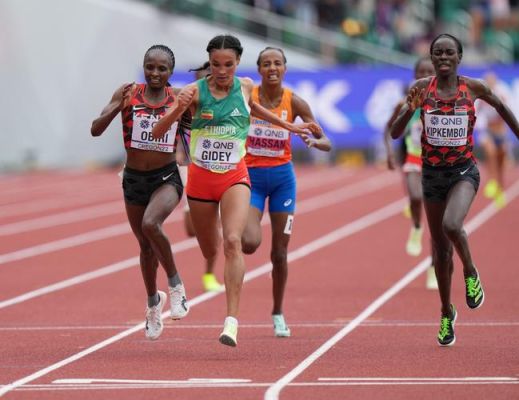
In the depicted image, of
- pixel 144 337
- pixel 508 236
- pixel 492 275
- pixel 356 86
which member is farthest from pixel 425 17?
pixel 144 337

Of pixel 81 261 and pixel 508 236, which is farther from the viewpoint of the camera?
pixel 508 236

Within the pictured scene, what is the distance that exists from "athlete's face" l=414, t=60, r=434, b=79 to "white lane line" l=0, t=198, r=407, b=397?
110 inches

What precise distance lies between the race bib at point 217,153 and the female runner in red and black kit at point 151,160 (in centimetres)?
44

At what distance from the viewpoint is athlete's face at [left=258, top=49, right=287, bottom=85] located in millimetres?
10609

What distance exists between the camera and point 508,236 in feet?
61.1

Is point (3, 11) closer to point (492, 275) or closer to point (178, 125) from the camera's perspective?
point (492, 275)

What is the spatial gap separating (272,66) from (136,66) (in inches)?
972

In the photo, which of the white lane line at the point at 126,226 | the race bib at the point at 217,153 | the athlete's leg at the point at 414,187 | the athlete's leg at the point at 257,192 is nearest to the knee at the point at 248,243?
the athlete's leg at the point at 257,192

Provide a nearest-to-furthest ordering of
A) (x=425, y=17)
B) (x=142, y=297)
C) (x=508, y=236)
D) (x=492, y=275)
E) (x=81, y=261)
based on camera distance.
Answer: (x=142, y=297) → (x=492, y=275) → (x=81, y=261) → (x=508, y=236) → (x=425, y=17)

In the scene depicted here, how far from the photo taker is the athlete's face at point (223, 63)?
9.36 m

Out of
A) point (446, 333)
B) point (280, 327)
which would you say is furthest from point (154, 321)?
point (446, 333)

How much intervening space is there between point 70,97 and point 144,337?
77.0 ft

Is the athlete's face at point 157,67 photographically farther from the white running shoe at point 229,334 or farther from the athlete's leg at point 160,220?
the white running shoe at point 229,334

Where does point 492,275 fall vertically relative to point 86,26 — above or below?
below
